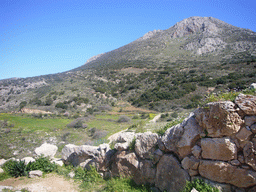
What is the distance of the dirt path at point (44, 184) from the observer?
5.95 meters

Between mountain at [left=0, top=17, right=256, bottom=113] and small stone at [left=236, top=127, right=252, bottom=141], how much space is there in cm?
2063

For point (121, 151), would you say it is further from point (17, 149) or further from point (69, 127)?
point (69, 127)

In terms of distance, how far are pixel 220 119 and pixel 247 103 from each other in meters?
0.66

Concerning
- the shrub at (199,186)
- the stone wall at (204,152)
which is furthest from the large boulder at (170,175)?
the shrub at (199,186)

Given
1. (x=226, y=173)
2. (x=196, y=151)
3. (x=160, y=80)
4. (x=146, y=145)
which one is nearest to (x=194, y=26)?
(x=160, y=80)

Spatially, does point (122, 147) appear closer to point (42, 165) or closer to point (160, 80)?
point (42, 165)

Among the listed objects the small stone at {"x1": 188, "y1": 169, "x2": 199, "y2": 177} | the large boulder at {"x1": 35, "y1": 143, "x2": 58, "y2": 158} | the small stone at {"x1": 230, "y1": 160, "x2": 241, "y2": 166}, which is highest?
the small stone at {"x1": 230, "y1": 160, "x2": 241, "y2": 166}

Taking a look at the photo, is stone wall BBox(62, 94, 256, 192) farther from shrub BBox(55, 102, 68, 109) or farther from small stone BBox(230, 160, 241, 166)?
shrub BBox(55, 102, 68, 109)

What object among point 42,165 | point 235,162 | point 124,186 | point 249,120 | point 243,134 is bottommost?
point 42,165

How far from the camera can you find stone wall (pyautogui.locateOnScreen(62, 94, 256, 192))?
358cm

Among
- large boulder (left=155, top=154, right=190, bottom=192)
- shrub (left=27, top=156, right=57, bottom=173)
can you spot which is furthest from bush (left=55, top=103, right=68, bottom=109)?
large boulder (left=155, top=154, right=190, bottom=192)

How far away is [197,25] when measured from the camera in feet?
274

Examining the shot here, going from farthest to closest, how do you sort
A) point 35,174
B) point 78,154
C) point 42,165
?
1. point 42,165
2. point 78,154
3. point 35,174

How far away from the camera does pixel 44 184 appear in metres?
6.31
